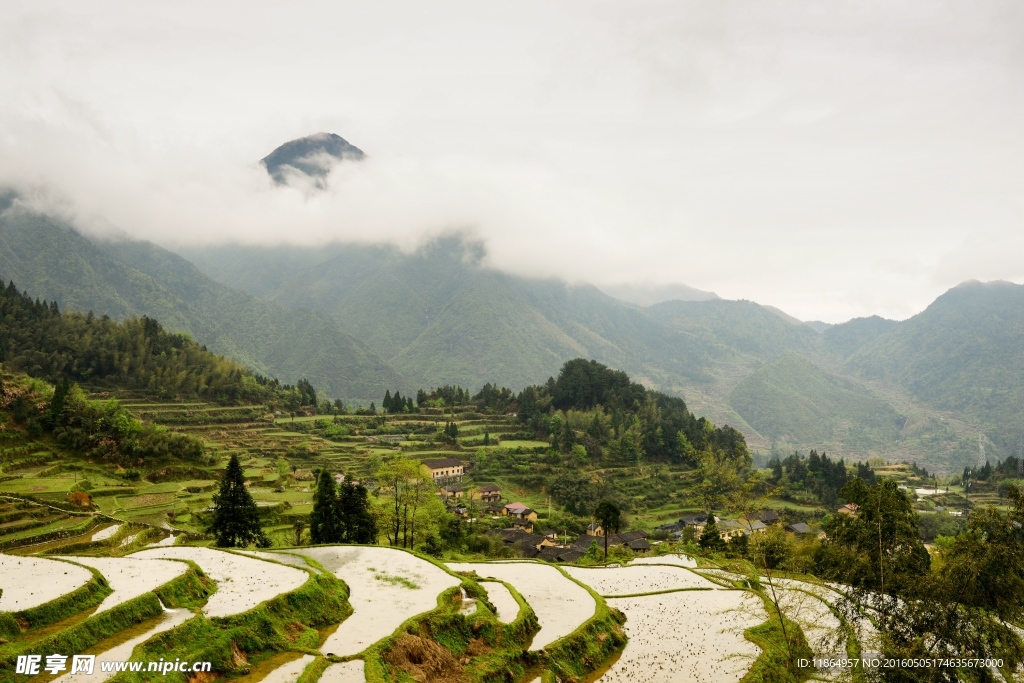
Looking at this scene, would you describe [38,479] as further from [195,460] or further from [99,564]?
[99,564]

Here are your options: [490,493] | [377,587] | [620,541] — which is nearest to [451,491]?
[490,493]

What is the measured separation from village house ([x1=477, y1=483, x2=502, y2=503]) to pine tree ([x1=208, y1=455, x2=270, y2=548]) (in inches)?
1545

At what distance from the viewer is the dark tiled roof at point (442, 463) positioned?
253 feet

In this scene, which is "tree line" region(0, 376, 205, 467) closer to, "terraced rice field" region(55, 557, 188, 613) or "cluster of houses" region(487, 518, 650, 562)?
"cluster of houses" region(487, 518, 650, 562)

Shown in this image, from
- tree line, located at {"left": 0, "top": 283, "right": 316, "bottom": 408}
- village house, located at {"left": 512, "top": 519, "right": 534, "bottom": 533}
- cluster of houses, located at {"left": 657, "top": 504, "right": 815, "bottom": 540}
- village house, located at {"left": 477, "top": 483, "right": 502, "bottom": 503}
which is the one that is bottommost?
cluster of houses, located at {"left": 657, "top": 504, "right": 815, "bottom": 540}

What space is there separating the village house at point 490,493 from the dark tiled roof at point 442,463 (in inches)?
220

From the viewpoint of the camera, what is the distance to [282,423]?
299ft

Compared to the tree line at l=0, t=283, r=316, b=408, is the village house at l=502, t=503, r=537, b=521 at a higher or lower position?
lower

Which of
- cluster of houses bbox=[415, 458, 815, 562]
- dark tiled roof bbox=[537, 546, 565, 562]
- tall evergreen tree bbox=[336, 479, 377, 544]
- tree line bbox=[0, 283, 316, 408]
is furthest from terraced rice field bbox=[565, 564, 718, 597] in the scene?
tree line bbox=[0, 283, 316, 408]

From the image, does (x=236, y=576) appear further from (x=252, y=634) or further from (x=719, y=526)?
(x=719, y=526)

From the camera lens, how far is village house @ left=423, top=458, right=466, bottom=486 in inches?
2997

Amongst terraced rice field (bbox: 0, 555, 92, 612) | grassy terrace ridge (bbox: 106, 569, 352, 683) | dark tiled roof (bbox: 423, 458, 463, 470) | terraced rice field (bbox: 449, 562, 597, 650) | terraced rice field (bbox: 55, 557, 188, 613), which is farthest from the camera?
dark tiled roof (bbox: 423, 458, 463, 470)

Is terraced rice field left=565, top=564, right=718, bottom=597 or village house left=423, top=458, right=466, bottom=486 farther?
village house left=423, top=458, right=466, bottom=486

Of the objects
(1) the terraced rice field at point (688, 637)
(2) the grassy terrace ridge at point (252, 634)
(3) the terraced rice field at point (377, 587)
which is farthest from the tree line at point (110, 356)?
(1) the terraced rice field at point (688, 637)
